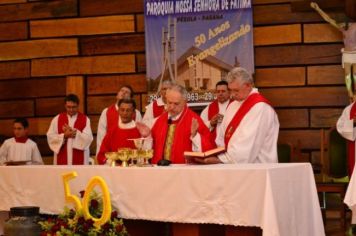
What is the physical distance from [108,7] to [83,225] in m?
5.58

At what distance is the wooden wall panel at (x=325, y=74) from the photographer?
919 cm

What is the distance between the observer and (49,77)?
10.4m

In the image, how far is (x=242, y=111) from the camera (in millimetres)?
6027

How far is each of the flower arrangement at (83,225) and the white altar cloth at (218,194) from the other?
15 centimetres

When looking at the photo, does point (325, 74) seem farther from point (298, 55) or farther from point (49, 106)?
point (49, 106)

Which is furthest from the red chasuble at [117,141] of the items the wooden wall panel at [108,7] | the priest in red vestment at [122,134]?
the wooden wall panel at [108,7]

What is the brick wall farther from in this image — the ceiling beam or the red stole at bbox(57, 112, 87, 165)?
the red stole at bbox(57, 112, 87, 165)

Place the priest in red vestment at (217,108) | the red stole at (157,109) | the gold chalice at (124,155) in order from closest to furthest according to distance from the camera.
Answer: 1. the gold chalice at (124,155)
2. the priest in red vestment at (217,108)
3. the red stole at (157,109)

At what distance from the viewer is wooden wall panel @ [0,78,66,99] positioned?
10.4 metres

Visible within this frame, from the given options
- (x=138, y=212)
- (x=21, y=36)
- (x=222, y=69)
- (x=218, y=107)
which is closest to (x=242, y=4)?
(x=222, y=69)

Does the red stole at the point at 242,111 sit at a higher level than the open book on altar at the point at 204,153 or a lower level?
higher

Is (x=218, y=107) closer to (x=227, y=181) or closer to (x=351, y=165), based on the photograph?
(x=351, y=165)

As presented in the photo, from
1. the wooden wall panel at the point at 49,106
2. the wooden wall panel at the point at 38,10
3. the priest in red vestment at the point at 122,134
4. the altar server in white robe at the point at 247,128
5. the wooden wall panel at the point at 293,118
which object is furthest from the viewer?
the wooden wall panel at the point at 49,106

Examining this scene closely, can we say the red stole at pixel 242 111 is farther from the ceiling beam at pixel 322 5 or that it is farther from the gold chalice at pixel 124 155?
the ceiling beam at pixel 322 5
